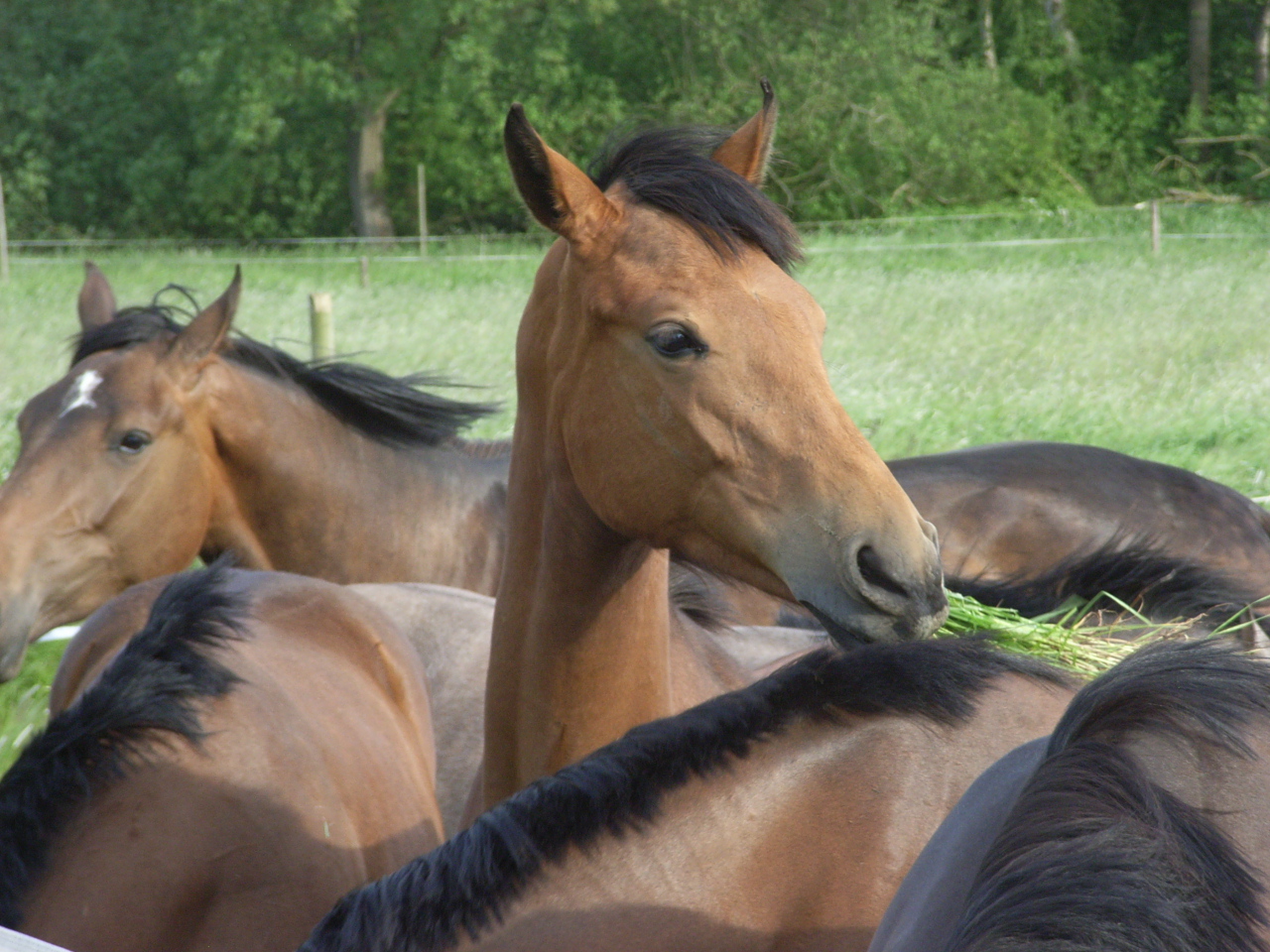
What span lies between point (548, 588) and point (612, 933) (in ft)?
2.56

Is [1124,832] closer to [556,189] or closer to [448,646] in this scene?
[556,189]

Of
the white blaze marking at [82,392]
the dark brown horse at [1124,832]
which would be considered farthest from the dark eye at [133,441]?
the dark brown horse at [1124,832]

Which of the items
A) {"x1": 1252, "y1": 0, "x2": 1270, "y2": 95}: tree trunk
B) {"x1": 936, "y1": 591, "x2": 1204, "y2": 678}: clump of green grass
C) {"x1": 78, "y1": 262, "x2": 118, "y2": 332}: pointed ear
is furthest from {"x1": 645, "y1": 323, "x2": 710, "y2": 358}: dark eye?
{"x1": 1252, "y1": 0, "x2": 1270, "y2": 95}: tree trunk

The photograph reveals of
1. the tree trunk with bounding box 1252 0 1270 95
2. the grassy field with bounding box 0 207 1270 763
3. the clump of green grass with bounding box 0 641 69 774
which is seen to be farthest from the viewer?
the tree trunk with bounding box 1252 0 1270 95

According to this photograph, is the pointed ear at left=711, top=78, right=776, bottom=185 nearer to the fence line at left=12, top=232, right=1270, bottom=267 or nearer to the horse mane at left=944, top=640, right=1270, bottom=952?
the horse mane at left=944, top=640, right=1270, bottom=952

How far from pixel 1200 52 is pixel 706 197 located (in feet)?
89.9

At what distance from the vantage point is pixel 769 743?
1.49 meters

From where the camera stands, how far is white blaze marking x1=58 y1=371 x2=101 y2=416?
3277 millimetres

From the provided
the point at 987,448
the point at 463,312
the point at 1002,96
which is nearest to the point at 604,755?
the point at 987,448

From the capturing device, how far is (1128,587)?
8.80 ft

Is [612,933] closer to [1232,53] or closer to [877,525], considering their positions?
[877,525]

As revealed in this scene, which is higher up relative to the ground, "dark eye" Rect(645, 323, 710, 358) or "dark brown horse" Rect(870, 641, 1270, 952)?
"dark eye" Rect(645, 323, 710, 358)

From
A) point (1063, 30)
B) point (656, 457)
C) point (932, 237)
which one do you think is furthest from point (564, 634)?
point (1063, 30)

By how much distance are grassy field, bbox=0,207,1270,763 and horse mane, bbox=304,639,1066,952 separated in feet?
10.7
